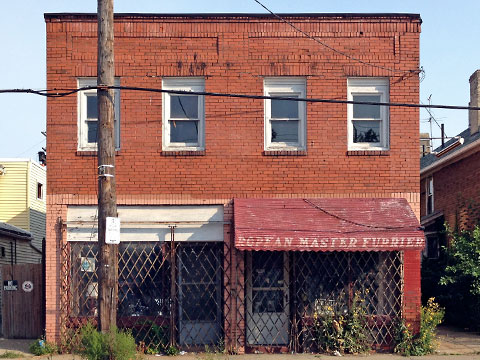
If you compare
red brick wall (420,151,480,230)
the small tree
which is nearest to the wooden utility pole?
the small tree

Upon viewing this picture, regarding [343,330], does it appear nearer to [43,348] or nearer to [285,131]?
[285,131]

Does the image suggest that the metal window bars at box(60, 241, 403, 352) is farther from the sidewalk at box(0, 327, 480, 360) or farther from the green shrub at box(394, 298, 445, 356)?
the sidewalk at box(0, 327, 480, 360)

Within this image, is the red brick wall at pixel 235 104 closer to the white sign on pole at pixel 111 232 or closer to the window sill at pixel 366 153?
the window sill at pixel 366 153

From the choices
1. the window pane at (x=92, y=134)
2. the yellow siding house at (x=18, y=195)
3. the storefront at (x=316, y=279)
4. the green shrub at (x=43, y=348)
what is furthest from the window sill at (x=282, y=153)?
the yellow siding house at (x=18, y=195)

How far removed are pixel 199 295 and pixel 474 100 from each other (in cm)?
1372

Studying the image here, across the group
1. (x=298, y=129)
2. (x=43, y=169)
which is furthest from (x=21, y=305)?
(x=43, y=169)

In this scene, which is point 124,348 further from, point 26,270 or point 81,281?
point 26,270

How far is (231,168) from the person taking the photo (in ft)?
48.1

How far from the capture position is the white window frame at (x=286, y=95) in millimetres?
14844

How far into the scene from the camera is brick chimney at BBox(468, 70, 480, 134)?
23.1m

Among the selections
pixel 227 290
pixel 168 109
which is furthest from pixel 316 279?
pixel 168 109

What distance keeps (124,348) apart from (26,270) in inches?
254

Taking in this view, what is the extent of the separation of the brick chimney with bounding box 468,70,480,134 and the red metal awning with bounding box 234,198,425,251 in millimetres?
9966

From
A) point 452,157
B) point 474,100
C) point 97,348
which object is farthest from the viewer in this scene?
point 474,100
